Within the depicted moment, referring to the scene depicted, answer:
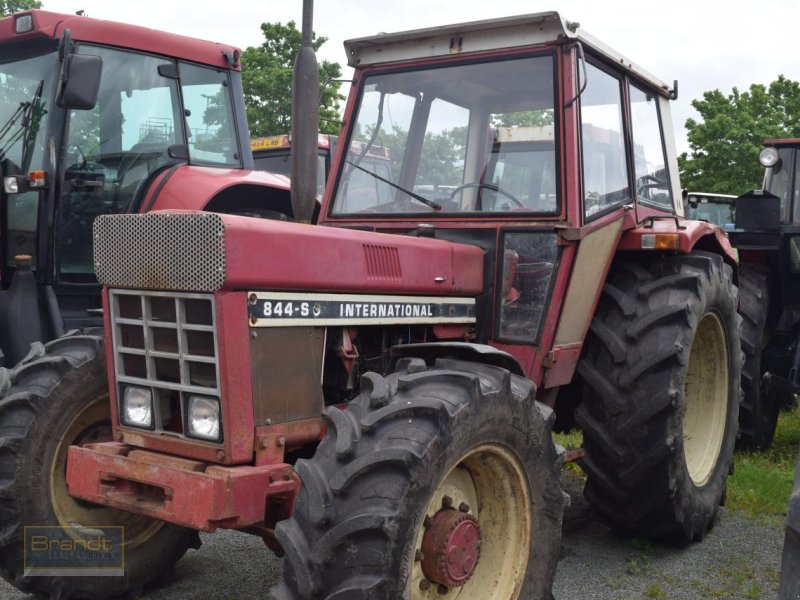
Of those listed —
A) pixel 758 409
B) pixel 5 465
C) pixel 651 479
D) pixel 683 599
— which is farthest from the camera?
pixel 758 409

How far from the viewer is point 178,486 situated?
9.62 feet

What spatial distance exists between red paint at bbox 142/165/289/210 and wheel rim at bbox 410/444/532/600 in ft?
10.9

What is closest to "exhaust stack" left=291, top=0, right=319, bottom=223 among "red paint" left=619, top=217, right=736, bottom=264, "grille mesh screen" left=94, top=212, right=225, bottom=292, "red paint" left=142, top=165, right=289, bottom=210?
"grille mesh screen" left=94, top=212, right=225, bottom=292

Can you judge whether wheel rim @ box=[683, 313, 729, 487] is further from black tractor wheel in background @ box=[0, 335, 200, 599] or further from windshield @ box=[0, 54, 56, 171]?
windshield @ box=[0, 54, 56, 171]

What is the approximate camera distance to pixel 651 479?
167 inches

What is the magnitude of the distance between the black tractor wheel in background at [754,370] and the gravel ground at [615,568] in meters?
1.60

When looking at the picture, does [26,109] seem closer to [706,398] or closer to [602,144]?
[602,144]

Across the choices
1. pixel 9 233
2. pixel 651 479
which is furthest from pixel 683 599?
pixel 9 233

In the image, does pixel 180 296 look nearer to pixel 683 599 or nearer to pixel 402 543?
pixel 402 543

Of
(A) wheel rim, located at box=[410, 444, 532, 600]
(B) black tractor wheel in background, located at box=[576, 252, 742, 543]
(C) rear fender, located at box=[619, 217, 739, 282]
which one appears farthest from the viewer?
(C) rear fender, located at box=[619, 217, 739, 282]

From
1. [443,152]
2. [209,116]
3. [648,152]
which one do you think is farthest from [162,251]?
[209,116]

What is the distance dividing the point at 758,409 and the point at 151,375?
478 centimetres

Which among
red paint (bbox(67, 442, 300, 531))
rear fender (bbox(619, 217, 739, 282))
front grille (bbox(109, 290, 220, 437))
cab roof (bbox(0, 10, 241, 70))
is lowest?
red paint (bbox(67, 442, 300, 531))

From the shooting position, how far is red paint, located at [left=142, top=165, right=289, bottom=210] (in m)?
5.95
